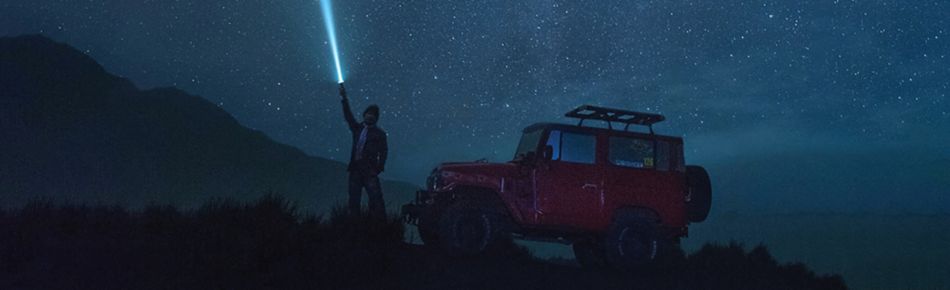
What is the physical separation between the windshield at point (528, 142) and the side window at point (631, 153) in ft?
3.57

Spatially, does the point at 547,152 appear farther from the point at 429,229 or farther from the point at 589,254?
the point at 589,254

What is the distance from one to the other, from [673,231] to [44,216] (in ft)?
30.4

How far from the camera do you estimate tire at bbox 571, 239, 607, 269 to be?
46.8ft

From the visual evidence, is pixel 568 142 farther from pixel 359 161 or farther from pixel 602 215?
pixel 359 161

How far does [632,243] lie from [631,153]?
1322mm

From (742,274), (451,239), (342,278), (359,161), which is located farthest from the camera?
(742,274)

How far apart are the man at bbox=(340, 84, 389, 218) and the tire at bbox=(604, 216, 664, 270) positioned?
345 centimetres

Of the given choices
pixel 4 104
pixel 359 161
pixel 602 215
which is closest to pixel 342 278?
pixel 359 161

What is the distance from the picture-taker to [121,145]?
115 metres

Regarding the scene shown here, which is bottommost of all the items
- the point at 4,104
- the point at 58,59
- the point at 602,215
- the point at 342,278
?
the point at 342,278

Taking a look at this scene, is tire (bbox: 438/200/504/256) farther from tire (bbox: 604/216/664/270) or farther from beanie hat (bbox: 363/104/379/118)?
beanie hat (bbox: 363/104/379/118)

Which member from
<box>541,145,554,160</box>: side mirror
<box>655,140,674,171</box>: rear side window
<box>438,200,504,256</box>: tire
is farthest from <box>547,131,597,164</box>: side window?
<box>438,200,504,256</box>: tire

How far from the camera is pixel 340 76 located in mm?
13648

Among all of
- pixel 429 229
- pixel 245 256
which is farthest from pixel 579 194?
pixel 245 256
